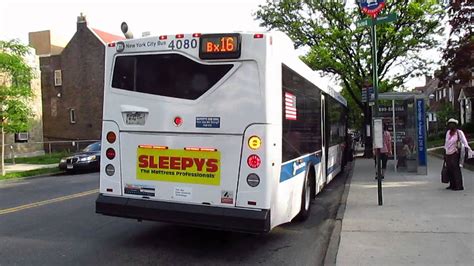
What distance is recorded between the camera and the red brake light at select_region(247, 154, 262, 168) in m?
5.98

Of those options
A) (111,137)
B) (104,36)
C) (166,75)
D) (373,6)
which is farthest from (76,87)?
(166,75)

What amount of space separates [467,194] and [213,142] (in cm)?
675

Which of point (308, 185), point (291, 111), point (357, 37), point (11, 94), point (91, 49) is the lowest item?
point (308, 185)

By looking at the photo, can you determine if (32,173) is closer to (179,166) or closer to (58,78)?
(179,166)

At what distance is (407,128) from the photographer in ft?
53.2

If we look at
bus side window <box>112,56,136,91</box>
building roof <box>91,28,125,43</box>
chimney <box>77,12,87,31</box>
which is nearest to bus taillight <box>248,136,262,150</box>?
bus side window <box>112,56,136,91</box>

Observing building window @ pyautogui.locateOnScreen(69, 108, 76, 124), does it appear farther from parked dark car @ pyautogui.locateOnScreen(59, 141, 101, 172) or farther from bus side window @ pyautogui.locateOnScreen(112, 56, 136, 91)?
bus side window @ pyautogui.locateOnScreen(112, 56, 136, 91)

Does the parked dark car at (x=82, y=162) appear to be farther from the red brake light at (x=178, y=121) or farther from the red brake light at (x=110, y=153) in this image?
the red brake light at (x=178, y=121)

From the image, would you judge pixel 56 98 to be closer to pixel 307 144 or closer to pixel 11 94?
pixel 11 94

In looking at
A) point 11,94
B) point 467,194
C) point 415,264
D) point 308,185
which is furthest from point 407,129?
point 11,94

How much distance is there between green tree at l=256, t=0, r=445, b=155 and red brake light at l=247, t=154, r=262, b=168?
17829mm

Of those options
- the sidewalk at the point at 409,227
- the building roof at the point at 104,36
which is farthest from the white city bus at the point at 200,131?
the building roof at the point at 104,36

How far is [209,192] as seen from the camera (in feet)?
20.4

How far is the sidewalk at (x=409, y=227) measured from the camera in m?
5.80
